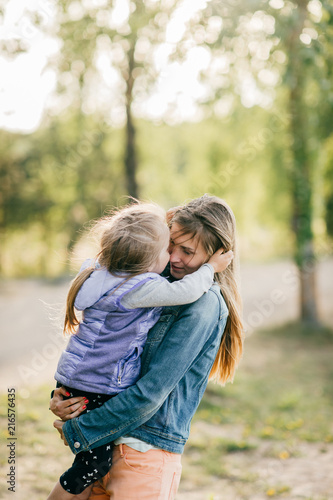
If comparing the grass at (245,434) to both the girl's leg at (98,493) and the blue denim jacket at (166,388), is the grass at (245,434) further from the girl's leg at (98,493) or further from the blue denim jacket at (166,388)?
the blue denim jacket at (166,388)

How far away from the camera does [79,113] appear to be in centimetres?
738

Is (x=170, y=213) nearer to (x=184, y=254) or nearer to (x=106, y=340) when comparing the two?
(x=184, y=254)

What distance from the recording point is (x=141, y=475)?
1.75m

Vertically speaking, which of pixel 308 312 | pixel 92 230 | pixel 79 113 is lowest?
pixel 308 312

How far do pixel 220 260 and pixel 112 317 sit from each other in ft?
1.74

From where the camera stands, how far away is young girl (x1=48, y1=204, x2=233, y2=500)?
71.1 inches

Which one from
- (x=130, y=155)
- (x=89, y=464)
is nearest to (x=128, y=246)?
(x=89, y=464)

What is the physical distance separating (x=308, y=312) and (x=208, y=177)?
12.2 ft

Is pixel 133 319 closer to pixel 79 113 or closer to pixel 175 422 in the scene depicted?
pixel 175 422

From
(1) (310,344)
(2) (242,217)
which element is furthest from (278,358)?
(2) (242,217)

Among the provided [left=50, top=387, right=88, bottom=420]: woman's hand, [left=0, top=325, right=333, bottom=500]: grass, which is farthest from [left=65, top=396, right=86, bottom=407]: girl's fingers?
[left=0, top=325, right=333, bottom=500]: grass

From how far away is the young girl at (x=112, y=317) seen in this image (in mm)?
1805

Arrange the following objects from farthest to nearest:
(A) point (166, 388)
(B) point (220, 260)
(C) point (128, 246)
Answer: (B) point (220, 260), (C) point (128, 246), (A) point (166, 388)

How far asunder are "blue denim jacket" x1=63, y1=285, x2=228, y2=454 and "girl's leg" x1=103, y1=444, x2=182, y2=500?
0.17 ft
